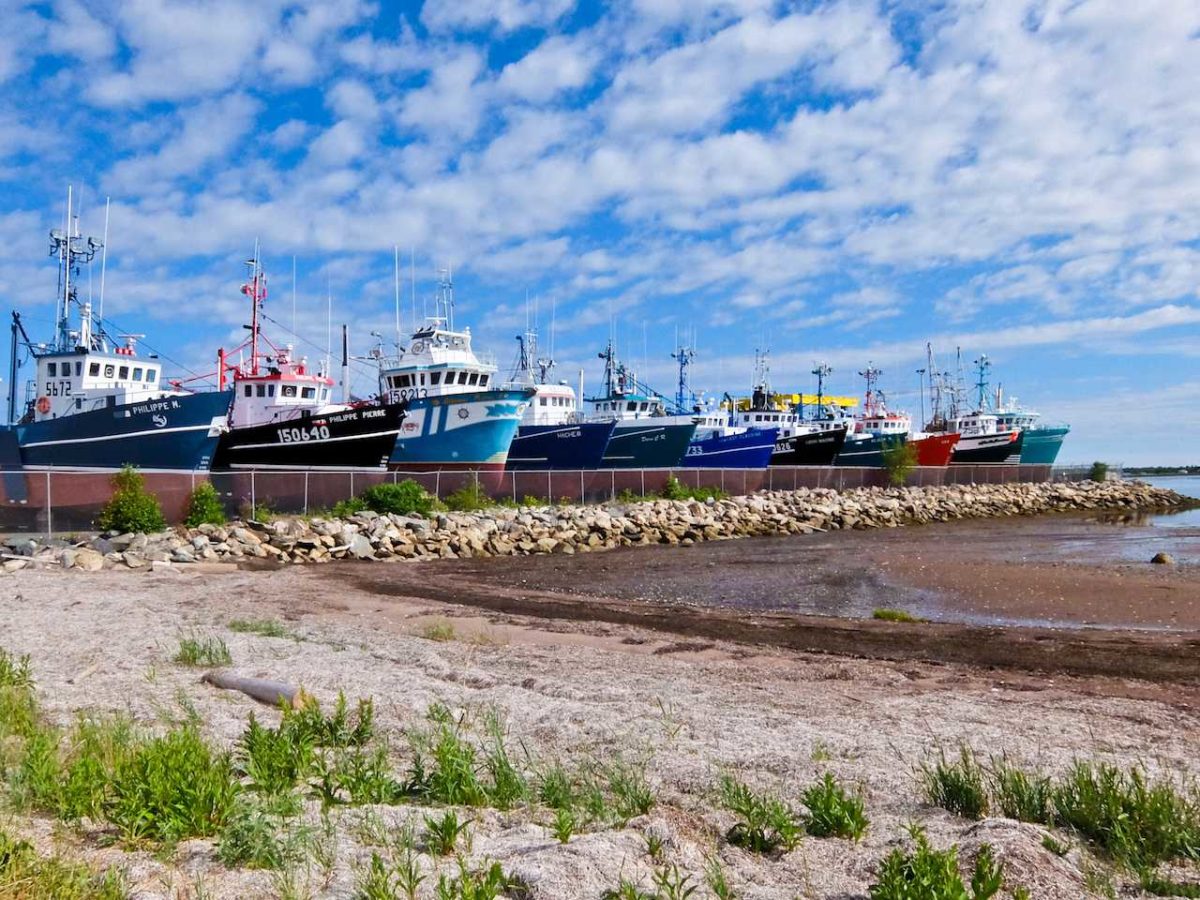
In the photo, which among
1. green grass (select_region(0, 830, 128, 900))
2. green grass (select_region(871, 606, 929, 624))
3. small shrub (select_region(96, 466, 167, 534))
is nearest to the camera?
green grass (select_region(0, 830, 128, 900))

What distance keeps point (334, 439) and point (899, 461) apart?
3798 centimetres

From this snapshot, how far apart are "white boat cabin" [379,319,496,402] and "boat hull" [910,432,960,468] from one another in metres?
36.9

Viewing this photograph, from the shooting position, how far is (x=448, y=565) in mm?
25562

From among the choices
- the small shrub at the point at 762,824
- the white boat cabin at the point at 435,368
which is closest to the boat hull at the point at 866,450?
the white boat cabin at the point at 435,368

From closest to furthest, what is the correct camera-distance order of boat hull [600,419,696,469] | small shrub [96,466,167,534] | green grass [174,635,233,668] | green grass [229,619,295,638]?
1. green grass [174,635,233,668]
2. green grass [229,619,295,638]
3. small shrub [96,466,167,534]
4. boat hull [600,419,696,469]

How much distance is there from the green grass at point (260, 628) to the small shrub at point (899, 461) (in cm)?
4829

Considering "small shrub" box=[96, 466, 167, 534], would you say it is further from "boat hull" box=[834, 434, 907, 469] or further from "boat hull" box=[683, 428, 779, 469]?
"boat hull" box=[834, 434, 907, 469]

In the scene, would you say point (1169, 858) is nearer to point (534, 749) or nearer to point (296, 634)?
point (534, 749)

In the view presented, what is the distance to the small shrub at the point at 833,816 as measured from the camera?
4.64 meters

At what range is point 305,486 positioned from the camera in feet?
97.6

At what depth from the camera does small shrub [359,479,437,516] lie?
3041 cm

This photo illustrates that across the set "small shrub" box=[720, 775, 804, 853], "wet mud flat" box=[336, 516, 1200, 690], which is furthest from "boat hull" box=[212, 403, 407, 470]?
"small shrub" box=[720, 775, 804, 853]

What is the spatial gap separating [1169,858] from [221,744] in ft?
18.6

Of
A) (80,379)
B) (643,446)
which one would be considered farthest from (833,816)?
(643,446)
